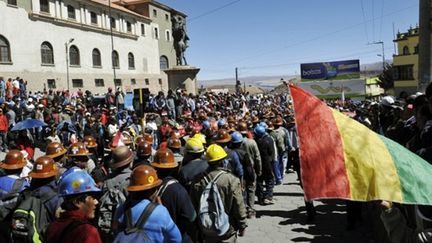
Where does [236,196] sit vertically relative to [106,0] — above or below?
below

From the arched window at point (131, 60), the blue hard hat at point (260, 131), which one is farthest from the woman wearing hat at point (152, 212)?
the arched window at point (131, 60)

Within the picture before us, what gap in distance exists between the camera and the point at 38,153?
15.4 m

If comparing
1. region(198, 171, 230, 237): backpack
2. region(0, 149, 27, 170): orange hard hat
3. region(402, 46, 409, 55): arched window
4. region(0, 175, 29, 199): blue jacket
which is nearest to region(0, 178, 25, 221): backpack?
region(0, 175, 29, 199): blue jacket

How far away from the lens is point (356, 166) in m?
2.52

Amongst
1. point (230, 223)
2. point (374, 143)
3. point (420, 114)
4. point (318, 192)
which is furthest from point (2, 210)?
point (420, 114)

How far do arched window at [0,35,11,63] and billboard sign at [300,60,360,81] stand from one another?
35.3 metres

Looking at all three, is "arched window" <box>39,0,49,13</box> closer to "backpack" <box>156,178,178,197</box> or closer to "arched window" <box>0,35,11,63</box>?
"arched window" <box>0,35,11,63</box>

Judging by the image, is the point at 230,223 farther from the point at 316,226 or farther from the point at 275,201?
the point at 275,201

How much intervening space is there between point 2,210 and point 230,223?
2506mm

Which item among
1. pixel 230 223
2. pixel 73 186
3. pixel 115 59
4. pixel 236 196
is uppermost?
pixel 115 59

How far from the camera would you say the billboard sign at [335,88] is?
146 feet

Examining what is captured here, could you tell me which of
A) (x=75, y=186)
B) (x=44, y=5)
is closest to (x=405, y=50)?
(x=44, y=5)

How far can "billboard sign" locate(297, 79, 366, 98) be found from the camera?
4459 cm

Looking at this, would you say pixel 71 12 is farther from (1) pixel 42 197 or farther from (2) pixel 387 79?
(2) pixel 387 79
